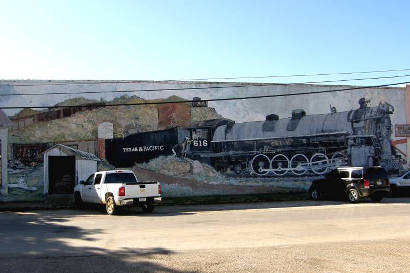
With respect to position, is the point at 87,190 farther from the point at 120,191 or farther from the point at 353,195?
the point at 353,195

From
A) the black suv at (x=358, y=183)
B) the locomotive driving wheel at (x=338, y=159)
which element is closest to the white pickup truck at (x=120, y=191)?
the black suv at (x=358, y=183)

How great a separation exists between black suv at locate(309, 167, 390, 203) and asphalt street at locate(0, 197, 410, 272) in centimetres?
627

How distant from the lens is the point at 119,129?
88.1 ft

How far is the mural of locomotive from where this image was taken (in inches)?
1101

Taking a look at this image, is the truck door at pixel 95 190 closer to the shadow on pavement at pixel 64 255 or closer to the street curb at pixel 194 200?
the street curb at pixel 194 200

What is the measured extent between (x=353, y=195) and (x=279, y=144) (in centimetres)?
727

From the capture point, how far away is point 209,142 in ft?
91.8

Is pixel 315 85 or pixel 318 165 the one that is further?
pixel 315 85

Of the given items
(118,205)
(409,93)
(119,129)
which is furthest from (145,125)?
(409,93)

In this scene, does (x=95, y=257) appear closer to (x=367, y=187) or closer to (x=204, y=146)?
(x=367, y=187)

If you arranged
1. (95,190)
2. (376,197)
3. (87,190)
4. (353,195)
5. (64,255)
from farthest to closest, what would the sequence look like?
(376,197), (353,195), (87,190), (95,190), (64,255)

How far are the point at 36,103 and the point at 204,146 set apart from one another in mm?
9983

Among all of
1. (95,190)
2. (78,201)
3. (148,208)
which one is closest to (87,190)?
(95,190)

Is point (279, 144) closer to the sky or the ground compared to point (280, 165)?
closer to the sky
